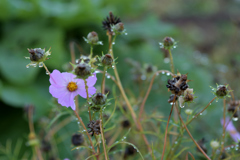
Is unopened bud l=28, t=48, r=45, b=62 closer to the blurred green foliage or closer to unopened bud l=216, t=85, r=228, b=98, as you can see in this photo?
unopened bud l=216, t=85, r=228, b=98

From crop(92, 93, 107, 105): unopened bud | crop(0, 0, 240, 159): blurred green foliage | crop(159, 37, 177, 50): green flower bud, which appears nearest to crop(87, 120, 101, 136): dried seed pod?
crop(92, 93, 107, 105): unopened bud

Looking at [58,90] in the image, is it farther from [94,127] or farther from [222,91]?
[222,91]

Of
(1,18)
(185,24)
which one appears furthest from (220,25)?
(1,18)

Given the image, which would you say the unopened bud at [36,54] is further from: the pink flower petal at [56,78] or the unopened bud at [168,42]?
the unopened bud at [168,42]

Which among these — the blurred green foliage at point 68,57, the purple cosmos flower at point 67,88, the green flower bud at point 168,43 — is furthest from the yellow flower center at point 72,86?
the blurred green foliage at point 68,57

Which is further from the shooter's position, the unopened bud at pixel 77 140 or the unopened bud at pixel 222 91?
→ the unopened bud at pixel 77 140

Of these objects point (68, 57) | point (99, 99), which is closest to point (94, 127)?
point (99, 99)

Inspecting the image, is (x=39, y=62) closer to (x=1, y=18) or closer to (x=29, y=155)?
(x=29, y=155)
